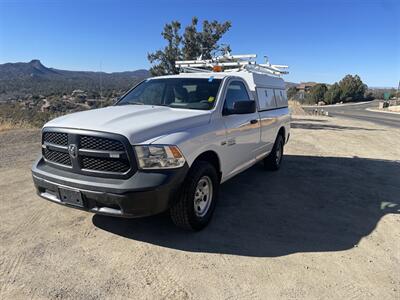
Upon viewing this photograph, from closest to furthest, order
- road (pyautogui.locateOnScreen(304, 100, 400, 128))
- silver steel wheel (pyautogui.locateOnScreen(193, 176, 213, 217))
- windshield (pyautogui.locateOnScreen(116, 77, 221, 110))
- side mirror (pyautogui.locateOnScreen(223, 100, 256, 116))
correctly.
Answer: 1. silver steel wheel (pyautogui.locateOnScreen(193, 176, 213, 217))
2. side mirror (pyautogui.locateOnScreen(223, 100, 256, 116))
3. windshield (pyautogui.locateOnScreen(116, 77, 221, 110))
4. road (pyautogui.locateOnScreen(304, 100, 400, 128))

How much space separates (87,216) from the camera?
14.5 ft

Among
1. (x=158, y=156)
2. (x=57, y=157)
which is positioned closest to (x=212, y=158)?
(x=158, y=156)

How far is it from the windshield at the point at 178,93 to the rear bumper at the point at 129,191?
4.49 ft

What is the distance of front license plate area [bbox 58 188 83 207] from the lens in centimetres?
342

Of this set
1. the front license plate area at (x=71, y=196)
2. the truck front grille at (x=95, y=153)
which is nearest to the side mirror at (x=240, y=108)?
the truck front grille at (x=95, y=153)

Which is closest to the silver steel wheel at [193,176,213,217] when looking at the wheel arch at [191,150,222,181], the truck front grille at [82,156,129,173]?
the wheel arch at [191,150,222,181]

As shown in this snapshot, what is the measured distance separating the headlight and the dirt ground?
96 centimetres

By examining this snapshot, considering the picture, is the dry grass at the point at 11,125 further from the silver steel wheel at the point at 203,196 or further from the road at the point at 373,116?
the road at the point at 373,116

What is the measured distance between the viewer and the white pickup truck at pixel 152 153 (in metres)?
3.30

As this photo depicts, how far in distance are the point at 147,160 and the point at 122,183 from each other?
0.34 m

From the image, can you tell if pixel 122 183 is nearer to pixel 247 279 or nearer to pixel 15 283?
pixel 15 283

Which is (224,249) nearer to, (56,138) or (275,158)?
(56,138)

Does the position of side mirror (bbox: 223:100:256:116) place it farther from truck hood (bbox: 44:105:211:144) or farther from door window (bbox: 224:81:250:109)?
truck hood (bbox: 44:105:211:144)

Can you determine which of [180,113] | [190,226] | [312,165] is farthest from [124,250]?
[312,165]
